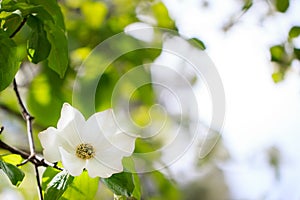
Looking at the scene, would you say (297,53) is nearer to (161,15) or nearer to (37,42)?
(161,15)

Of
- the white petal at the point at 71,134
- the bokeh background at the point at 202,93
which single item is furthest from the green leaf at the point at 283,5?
the white petal at the point at 71,134

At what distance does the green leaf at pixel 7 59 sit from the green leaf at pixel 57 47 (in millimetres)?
46

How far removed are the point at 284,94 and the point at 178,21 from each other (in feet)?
0.69

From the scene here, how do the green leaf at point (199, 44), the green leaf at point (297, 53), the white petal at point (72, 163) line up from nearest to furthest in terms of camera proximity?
the white petal at point (72, 163), the green leaf at point (199, 44), the green leaf at point (297, 53)

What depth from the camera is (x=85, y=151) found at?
0.39m

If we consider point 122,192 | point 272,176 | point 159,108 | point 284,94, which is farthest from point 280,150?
point 122,192

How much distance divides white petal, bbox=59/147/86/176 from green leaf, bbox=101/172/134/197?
2 centimetres

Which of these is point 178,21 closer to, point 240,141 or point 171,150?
point 171,150

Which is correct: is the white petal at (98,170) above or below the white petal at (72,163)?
below

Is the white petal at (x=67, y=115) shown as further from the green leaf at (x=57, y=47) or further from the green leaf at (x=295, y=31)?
the green leaf at (x=295, y=31)

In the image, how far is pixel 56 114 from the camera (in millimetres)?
704

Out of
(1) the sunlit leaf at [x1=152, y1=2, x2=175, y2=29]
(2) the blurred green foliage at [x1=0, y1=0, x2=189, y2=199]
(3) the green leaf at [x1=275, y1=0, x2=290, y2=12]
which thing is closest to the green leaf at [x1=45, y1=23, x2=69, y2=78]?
(2) the blurred green foliage at [x1=0, y1=0, x2=189, y2=199]

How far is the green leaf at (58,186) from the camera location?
14.6 inches

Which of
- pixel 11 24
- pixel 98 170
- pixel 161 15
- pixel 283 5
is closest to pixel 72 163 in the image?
pixel 98 170
